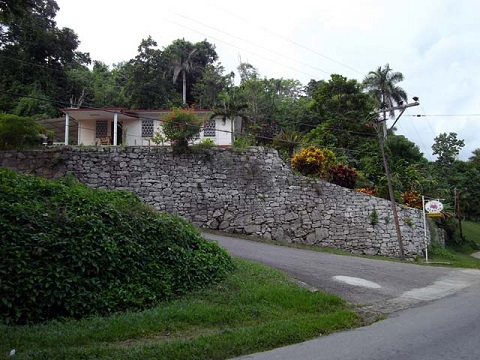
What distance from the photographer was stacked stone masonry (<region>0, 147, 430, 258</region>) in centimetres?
1919

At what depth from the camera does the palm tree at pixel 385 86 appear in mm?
48719

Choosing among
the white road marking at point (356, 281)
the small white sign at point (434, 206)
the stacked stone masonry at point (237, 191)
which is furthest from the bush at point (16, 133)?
the small white sign at point (434, 206)

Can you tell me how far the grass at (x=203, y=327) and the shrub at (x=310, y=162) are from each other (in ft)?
43.3

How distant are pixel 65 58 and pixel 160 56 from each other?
9204mm

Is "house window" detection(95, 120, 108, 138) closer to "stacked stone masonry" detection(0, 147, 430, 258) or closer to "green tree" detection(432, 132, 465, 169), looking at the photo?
"stacked stone masonry" detection(0, 147, 430, 258)

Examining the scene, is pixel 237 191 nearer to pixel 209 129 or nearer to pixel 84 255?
pixel 209 129

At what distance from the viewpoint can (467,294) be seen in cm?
1155

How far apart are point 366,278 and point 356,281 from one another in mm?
838

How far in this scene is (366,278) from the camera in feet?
40.0

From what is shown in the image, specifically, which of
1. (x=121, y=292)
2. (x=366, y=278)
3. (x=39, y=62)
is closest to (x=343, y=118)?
(x=366, y=278)

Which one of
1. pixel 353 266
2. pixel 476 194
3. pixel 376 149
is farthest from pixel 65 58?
pixel 476 194

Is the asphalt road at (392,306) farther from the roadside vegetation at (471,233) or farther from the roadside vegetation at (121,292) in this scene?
the roadside vegetation at (471,233)

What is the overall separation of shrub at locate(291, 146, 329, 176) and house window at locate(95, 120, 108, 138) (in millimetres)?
11644

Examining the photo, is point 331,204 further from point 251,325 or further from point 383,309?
point 251,325
